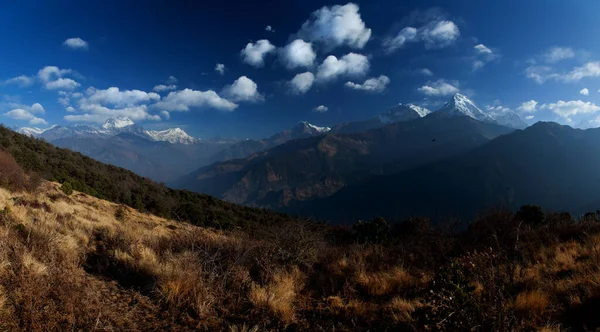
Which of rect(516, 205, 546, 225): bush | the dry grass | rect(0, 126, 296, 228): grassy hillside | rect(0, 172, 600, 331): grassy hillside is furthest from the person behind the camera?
rect(0, 126, 296, 228): grassy hillside

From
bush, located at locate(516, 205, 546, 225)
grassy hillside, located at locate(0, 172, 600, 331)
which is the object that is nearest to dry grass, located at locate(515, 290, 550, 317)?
grassy hillside, located at locate(0, 172, 600, 331)

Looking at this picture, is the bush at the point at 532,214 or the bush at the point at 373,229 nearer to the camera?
the bush at the point at 532,214

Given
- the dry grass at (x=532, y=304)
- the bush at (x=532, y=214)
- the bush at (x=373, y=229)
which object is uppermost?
the dry grass at (x=532, y=304)

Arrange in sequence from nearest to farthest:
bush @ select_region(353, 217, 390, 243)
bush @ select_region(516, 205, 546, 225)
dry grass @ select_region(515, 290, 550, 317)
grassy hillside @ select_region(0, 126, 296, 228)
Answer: dry grass @ select_region(515, 290, 550, 317) < bush @ select_region(516, 205, 546, 225) < bush @ select_region(353, 217, 390, 243) < grassy hillside @ select_region(0, 126, 296, 228)

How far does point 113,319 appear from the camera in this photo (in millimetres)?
4191

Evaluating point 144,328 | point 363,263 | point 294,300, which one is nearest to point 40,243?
point 144,328

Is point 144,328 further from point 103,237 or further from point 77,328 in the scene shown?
point 103,237

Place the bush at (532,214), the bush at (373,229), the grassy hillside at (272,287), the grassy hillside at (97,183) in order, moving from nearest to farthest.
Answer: the grassy hillside at (272,287), the bush at (532,214), the bush at (373,229), the grassy hillside at (97,183)

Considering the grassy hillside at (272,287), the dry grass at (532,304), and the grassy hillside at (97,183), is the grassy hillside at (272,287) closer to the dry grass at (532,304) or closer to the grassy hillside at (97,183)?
the dry grass at (532,304)

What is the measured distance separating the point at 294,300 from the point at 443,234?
8.83m

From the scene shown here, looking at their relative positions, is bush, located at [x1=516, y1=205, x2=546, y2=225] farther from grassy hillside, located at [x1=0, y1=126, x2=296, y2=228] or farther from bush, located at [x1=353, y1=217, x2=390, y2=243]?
grassy hillside, located at [x1=0, y1=126, x2=296, y2=228]

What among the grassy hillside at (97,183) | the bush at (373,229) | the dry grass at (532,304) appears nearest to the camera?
the dry grass at (532,304)

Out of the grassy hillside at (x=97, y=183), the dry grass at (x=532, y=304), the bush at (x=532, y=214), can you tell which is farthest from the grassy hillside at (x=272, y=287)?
the grassy hillside at (x=97, y=183)

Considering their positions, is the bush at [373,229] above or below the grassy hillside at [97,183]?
below
